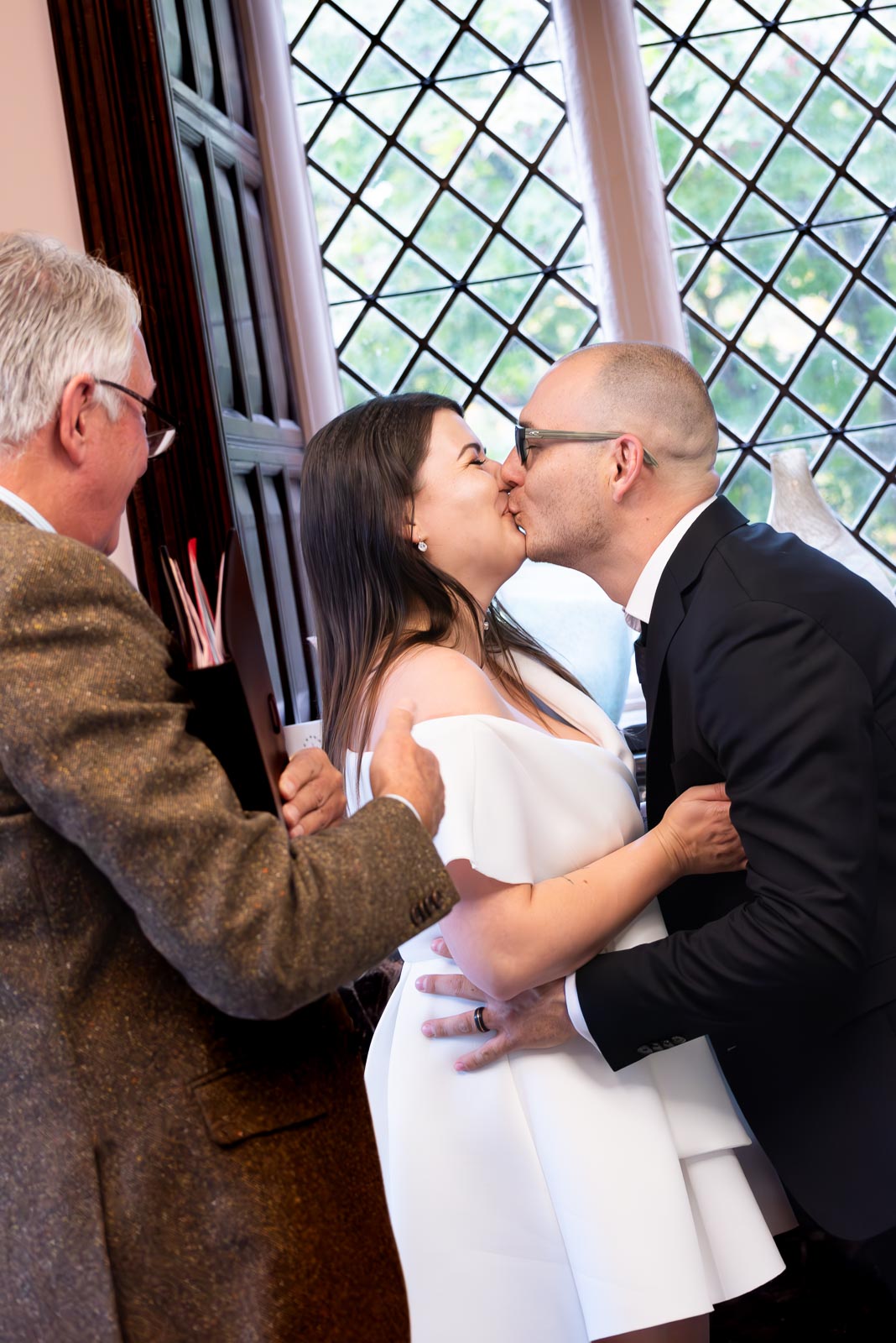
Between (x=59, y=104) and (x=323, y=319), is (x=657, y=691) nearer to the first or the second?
(x=59, y=104)

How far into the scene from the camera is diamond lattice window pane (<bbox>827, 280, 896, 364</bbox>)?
378 centimetres

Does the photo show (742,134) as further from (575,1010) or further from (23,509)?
(23,509)

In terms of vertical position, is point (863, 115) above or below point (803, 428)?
above

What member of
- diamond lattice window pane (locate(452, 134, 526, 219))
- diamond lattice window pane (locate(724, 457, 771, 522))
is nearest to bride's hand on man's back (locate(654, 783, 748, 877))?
diamond lattice window pane (locate(724, 457, 771, 522))

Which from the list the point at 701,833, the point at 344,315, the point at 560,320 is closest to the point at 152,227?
the point at 344,315

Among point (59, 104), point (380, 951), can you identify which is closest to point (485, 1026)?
point (380, 951)

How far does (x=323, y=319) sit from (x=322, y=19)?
94cm

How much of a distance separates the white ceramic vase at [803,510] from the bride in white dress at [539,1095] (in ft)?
5.69

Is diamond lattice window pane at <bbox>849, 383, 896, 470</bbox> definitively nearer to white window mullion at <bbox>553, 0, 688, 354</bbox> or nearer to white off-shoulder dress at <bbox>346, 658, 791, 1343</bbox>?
white window mullion at <bbox>553, 0, 688, 354</bbox>

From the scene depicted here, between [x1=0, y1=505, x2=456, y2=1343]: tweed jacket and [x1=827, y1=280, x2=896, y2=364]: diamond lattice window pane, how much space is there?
321cm

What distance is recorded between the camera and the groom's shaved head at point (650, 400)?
1.85 meters

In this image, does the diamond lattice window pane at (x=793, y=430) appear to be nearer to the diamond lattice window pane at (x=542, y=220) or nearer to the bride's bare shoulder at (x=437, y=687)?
the diamond lattice window pane at (x=542, y=220)

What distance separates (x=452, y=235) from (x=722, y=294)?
2.85 ft

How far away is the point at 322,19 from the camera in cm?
380
